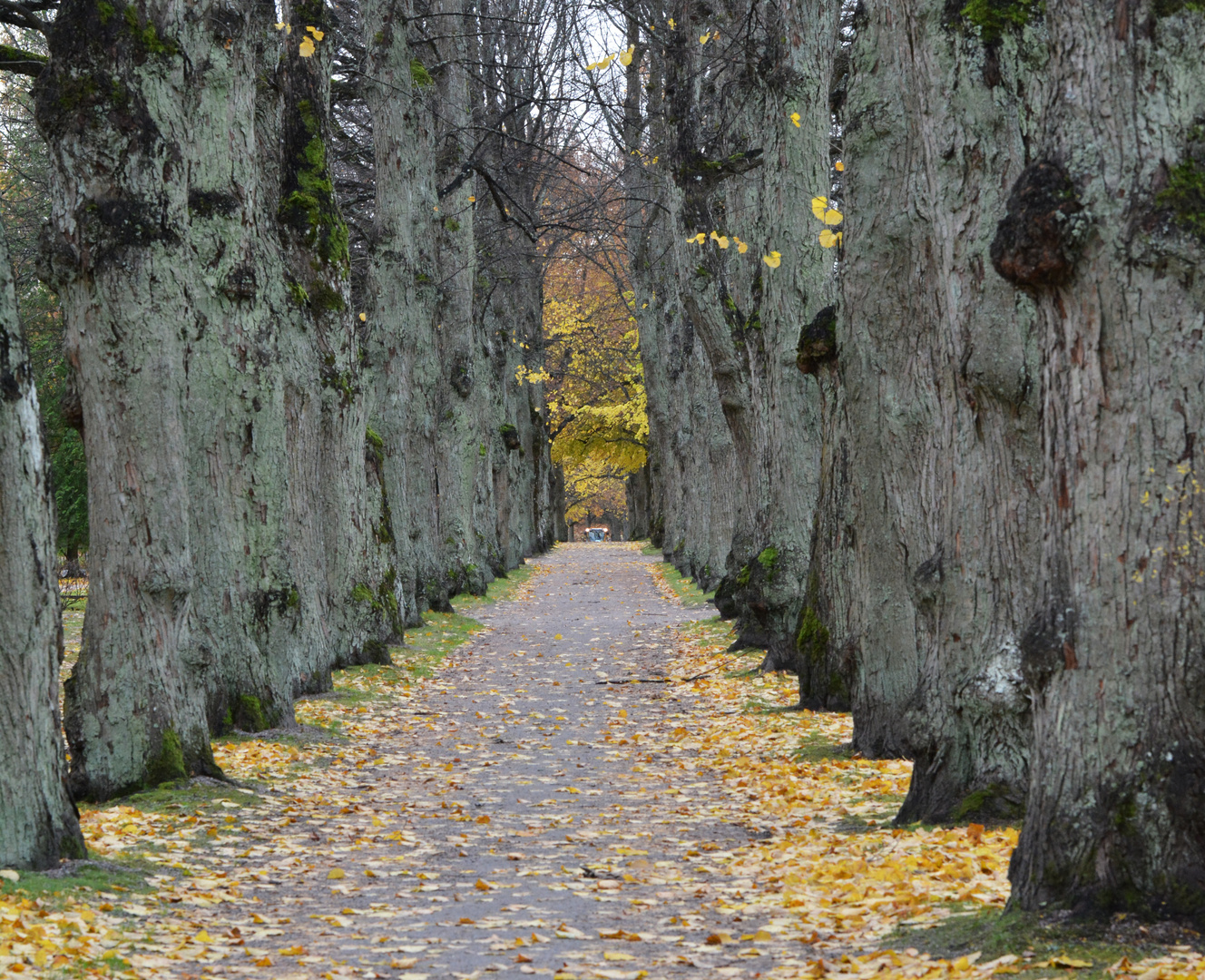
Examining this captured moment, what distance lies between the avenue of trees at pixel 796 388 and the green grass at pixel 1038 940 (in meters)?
0.10

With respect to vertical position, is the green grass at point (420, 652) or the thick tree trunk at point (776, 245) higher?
the thick tree trunk at point (776, 245)

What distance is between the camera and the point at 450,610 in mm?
21016

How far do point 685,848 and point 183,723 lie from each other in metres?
3.31

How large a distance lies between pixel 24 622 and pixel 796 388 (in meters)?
8.83

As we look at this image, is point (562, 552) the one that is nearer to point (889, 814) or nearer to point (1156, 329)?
point (889, 814)

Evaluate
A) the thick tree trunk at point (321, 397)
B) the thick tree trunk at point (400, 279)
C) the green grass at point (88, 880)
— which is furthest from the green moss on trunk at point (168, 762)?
the thick tree trunk at point (400, 279)

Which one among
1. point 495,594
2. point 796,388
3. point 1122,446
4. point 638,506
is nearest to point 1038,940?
point 1122,446

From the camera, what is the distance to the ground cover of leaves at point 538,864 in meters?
4.80

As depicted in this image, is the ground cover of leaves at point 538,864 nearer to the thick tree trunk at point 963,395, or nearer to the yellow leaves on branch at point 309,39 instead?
the thick tree trunk at point 963,395

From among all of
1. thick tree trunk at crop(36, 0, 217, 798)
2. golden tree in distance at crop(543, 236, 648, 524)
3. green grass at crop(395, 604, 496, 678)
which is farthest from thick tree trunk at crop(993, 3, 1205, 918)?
golden tree in distance at crop(543, 236, 648, 524)

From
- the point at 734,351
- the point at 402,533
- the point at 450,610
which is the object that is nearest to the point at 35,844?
the point at 734,351

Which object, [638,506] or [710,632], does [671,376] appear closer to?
[710,632]

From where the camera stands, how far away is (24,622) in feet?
18.4

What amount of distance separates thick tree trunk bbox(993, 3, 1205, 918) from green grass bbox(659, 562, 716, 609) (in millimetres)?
16835
